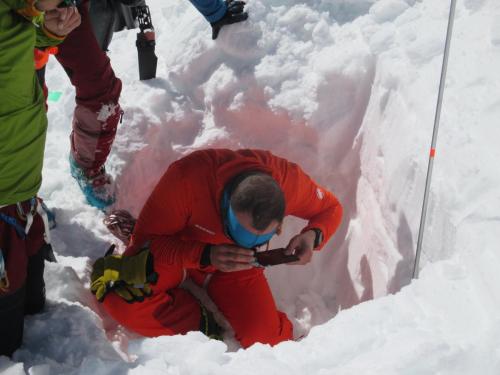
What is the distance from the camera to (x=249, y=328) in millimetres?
2521

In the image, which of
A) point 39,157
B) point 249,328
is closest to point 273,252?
point 249,328

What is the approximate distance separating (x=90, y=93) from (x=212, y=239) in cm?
91

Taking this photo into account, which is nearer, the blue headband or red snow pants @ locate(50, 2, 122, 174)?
the blue headband

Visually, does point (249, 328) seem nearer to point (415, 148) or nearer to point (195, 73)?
point (415, 148)

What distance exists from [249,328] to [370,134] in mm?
1124

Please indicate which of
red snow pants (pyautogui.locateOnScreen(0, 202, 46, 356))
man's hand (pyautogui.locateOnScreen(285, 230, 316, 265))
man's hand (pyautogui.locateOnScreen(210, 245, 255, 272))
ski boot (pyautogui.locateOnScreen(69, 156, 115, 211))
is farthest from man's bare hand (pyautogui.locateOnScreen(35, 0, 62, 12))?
ski boot (pyautogui.locateOnScreen(69, 156, 115, 211))

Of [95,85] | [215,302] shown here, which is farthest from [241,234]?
[95,85]

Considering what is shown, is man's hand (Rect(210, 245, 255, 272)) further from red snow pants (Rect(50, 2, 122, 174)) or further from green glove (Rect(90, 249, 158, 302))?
red snow pants (Rect(50, 2, 122, 174))

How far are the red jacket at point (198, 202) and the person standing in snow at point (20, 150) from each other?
49cm

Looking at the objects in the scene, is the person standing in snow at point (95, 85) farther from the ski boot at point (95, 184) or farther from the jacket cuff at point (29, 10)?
the jacket cuff at point (29, 10)

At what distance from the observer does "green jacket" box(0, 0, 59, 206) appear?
1392 millimetres

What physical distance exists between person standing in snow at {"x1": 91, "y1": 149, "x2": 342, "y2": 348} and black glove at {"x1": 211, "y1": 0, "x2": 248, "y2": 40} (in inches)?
45.4

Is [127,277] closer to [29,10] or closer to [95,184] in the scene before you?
[95,184]

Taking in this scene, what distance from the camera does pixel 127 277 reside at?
227cm
